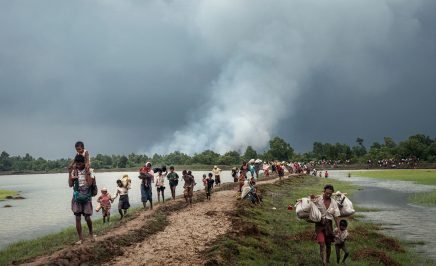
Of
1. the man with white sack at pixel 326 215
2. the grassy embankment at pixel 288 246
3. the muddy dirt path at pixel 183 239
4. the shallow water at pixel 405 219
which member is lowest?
the shallow water at pixel 405 219

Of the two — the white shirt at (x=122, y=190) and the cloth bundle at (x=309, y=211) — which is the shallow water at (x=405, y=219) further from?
the white shirt at (x=122, y=190)

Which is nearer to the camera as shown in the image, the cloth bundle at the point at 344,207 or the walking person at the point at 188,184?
the cloth bundle at the point at 344,207

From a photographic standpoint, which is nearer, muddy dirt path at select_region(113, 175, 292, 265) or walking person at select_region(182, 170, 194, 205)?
muddy dirt path at select_region(113, 175, 292, 265)

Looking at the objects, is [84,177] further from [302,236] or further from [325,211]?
[302,236]

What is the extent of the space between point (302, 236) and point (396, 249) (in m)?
3.92

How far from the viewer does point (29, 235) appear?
2703 centimetres

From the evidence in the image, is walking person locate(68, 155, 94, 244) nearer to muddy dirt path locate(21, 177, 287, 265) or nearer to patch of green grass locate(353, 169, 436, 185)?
muddy dirt path locate(21, 177, 287, 265)

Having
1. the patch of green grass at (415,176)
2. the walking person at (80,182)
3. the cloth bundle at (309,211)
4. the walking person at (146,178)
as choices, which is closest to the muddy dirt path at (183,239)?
the walking person at (80,182)

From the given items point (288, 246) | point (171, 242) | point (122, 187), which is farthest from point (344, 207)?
point (122, 187)

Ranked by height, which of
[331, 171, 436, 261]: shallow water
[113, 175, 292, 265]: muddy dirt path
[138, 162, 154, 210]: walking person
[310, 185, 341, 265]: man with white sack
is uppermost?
[138, 162, 154, 210]: walking person

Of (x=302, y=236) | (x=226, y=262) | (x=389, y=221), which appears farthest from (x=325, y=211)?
(x=389, y=221)

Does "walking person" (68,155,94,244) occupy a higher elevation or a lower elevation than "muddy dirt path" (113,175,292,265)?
higher

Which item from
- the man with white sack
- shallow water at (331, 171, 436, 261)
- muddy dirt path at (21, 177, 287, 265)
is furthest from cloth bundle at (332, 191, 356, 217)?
shallow water at (331, 171, 436, 261)

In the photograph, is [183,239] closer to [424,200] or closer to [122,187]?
[122,187]
